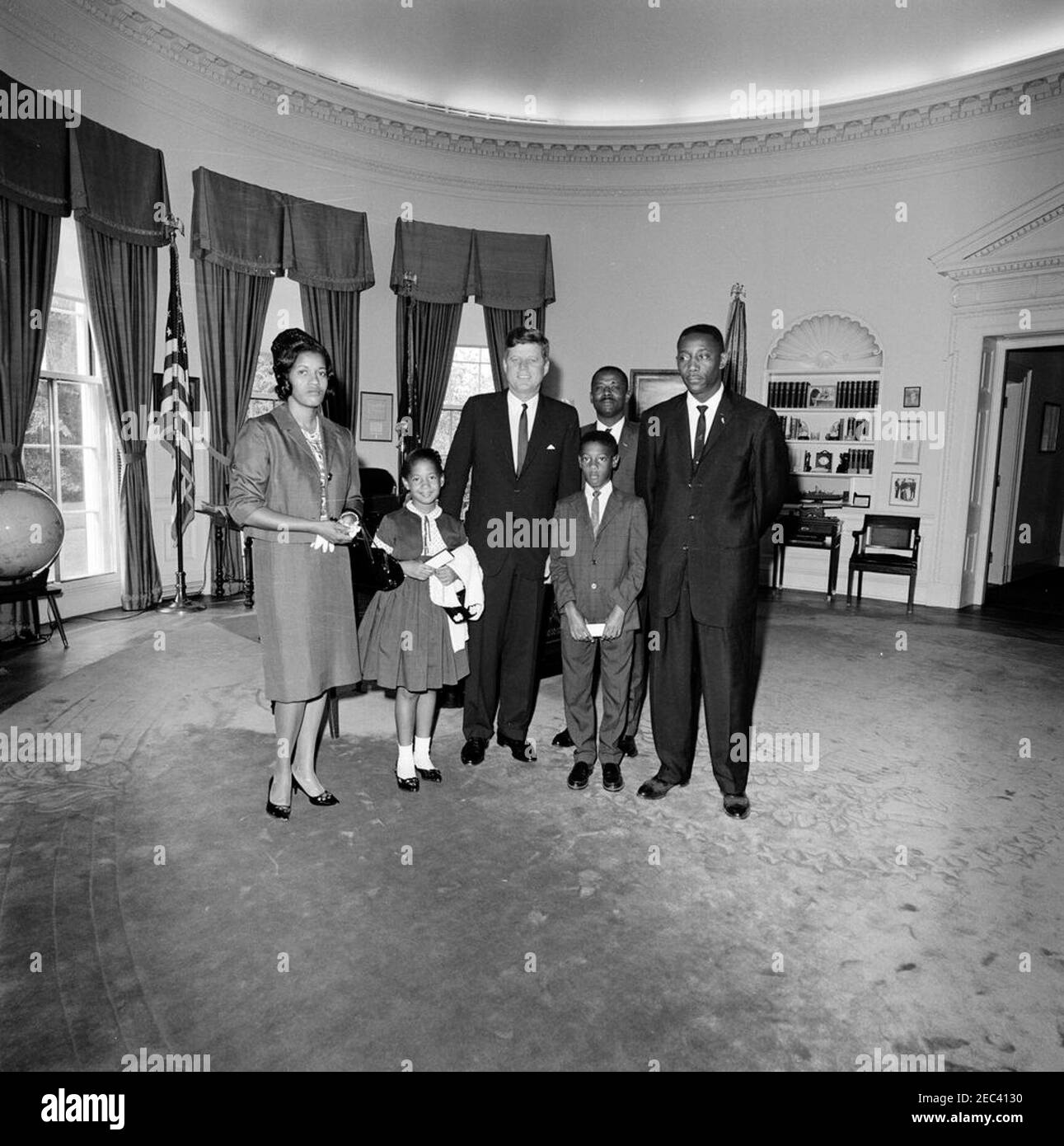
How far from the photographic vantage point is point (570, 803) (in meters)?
3.49

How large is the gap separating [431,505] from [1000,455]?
27.4 feet

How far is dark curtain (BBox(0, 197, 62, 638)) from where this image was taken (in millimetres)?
5691

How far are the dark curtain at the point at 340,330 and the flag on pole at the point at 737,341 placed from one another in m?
4.19

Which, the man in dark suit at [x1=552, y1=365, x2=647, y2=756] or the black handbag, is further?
the man in dark suit at [x1=552, y1=365, x2=647, y2=756]

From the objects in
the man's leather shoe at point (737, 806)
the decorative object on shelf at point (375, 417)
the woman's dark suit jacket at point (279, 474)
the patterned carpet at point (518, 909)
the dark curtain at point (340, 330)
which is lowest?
the patterned carpet at point (518, 909)

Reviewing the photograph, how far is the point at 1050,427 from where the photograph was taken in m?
10.9

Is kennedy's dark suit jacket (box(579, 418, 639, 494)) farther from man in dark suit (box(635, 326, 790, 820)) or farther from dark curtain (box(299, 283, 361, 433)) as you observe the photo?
dark curtain (box(299, 283, 361, 433))

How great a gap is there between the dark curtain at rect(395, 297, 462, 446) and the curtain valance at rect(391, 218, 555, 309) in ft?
0.50

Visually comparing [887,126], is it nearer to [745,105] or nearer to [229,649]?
[745,105]

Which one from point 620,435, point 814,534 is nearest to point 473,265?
point 814,534

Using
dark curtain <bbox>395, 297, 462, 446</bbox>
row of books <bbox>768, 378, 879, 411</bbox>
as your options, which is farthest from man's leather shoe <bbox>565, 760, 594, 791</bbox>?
row of books <bbox>768, 378, 879, 411</bbox>

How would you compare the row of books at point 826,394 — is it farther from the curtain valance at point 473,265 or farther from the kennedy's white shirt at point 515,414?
the kennedy's white shirt at point 515,414

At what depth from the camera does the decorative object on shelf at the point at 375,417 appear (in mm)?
9336

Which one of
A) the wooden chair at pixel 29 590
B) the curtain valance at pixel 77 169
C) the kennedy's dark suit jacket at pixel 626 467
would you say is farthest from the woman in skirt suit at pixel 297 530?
the curtain valance at pixel 77 169
